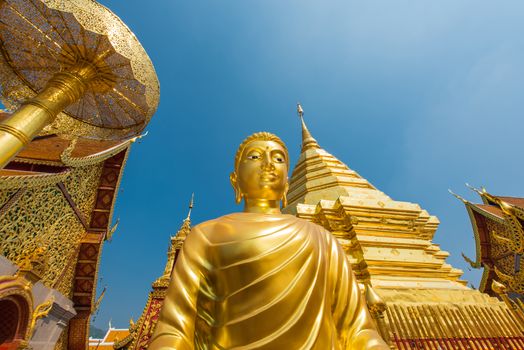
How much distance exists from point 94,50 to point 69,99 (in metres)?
0.94

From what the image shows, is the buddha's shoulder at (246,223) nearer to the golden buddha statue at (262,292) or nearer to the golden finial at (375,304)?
the golden buddha statue at (262,292)

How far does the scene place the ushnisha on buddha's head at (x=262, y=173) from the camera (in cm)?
228

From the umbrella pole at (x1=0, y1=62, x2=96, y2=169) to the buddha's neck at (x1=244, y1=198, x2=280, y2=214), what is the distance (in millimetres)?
2939

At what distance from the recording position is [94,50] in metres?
4.54

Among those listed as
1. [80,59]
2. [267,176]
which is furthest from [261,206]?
[80,59]

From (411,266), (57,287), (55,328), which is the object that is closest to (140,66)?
(57,287)

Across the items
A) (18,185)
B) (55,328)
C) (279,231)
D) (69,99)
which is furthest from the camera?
(55,328)

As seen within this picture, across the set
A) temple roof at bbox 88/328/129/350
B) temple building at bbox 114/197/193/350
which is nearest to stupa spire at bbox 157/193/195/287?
temple building at bbox 114/197/193/350

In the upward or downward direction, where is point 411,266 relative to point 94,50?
downward

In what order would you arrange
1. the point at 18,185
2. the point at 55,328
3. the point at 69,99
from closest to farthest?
the point at 18,185 → the point at 69,99 → the point at 55,328

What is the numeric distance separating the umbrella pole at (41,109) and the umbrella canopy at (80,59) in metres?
0.30

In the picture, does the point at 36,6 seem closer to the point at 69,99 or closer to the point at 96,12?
the point at 96,12

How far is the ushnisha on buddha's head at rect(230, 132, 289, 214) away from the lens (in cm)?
228

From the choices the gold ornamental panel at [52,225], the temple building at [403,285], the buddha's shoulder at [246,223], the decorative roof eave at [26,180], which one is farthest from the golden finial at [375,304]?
the gold ornamental panel at [52,225]
